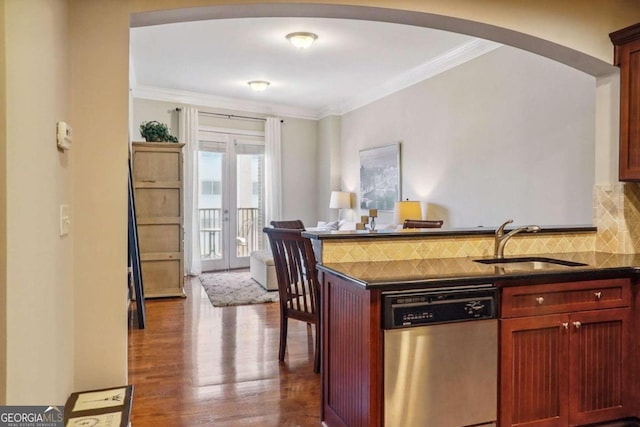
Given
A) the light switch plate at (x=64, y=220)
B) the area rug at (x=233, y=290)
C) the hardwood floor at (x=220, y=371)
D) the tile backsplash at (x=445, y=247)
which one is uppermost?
the light switch plate at (x=64, y=220)

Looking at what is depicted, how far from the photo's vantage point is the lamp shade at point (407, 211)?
17.1ft

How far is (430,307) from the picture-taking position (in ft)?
6.31

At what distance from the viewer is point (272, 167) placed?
7957mm

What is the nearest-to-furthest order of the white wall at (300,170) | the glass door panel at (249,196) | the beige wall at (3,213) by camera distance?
the beige wall at (3,213) < the glass door panel at (249,196) < the white wall at (300,170)

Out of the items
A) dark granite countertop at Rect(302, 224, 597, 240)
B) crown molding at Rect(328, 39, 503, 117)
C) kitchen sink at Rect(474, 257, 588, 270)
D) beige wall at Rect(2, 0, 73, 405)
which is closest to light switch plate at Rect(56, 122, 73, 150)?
beige wall at Rect(2, 0, 73, 405)

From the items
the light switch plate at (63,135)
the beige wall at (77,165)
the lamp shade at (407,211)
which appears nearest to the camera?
the beige wall at (77,165)

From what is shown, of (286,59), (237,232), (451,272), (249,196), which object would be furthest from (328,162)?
(451,272)

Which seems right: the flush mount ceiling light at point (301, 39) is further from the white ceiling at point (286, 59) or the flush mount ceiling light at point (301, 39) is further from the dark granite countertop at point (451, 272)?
the dark granite countertop at point (451, 272)

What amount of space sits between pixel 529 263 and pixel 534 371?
0.71 m

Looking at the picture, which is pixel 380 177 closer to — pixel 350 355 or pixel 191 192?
pixel 191 192

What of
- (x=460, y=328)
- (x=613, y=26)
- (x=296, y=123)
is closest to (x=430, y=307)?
(x=460, y=328)

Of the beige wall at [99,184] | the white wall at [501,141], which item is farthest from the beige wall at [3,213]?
the white wall at [501,141]

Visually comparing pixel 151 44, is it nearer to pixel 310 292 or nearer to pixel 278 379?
pixel 310 292

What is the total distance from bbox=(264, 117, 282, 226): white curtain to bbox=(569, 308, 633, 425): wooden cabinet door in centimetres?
616
